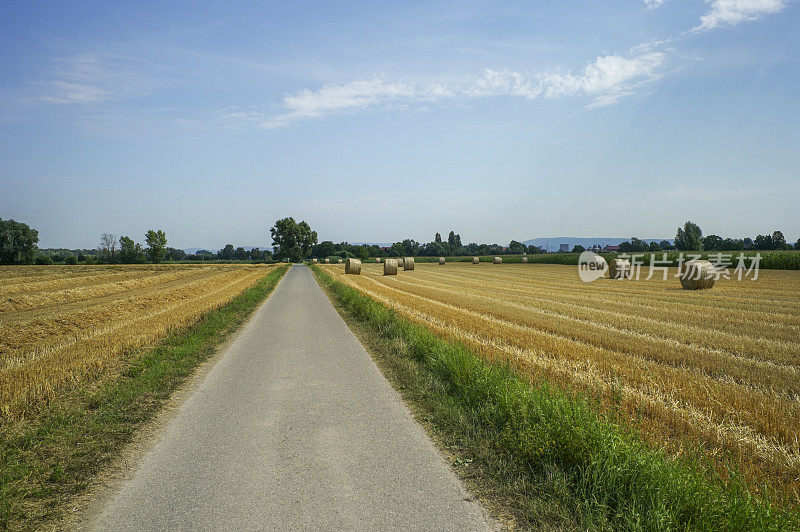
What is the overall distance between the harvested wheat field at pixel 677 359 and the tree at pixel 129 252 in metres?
128

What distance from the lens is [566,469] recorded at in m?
4.01

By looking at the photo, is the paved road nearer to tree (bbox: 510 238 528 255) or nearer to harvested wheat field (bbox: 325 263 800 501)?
harvested wheat field (bbox: 325 263 800 501)

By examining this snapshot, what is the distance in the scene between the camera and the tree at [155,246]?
445 feet

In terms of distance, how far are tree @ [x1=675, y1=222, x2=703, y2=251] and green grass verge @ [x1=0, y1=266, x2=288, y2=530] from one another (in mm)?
98880

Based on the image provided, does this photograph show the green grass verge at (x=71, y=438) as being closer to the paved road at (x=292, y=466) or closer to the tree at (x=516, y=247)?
the paved road at (x=292, y=466)

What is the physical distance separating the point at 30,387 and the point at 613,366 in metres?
9.36

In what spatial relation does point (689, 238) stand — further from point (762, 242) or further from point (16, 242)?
point (16, 242)

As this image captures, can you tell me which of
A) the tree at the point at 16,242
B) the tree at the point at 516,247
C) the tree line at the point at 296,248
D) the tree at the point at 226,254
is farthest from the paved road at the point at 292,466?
the tree at the point at 226,254

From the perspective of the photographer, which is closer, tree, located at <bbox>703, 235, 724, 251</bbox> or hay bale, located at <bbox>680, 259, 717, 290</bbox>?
hay bale, located at <bbox>680, 259, 717, 290</bbox>

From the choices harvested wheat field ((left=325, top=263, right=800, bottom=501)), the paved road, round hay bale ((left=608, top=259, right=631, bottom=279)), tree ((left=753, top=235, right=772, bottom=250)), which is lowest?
the paved road

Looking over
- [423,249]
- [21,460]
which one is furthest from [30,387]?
[423,249]

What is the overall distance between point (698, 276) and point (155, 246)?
485ft

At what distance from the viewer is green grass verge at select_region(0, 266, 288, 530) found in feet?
12.1

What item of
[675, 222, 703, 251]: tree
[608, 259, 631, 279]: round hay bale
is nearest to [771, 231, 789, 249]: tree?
[675, 222, 703, 251]: tree
